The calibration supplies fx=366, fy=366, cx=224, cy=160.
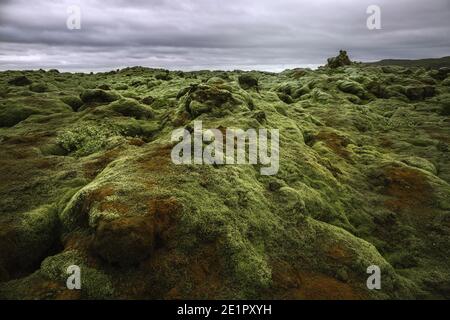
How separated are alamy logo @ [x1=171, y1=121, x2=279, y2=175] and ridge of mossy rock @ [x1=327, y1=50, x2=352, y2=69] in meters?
98.8

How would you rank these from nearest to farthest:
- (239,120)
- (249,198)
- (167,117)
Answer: (249,198) < (239,120) < (167,117)

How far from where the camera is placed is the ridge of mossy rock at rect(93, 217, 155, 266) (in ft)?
42.8

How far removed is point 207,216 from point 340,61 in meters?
112

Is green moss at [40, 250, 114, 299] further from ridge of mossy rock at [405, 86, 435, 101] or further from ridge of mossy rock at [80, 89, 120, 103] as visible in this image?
ridge of mossy rock at [405, 86, 435, 101]

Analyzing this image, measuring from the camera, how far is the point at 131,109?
3117 centimetres

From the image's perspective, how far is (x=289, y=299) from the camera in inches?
512

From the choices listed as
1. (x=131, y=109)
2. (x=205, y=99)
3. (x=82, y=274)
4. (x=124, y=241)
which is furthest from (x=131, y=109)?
(x=82, y=274)

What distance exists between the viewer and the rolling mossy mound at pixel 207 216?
13219 millimetres

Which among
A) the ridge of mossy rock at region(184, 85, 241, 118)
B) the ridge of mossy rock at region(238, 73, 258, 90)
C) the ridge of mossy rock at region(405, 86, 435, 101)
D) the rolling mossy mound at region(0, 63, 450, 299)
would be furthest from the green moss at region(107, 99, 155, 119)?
the ridge of mossy rock at region(405, 86, 435, 101)

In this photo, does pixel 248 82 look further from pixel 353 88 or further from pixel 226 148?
pixel 353 88

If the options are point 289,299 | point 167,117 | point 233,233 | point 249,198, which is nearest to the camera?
point 289,299
